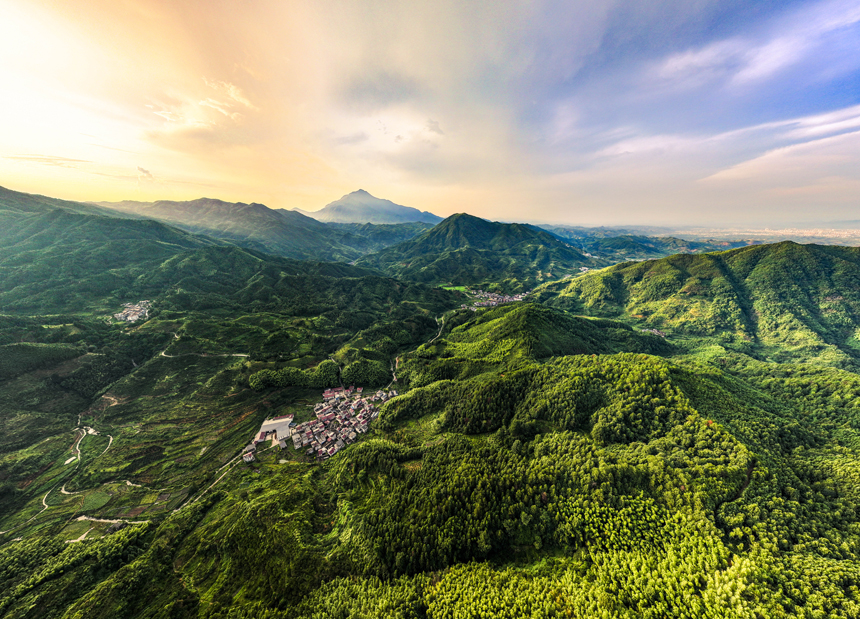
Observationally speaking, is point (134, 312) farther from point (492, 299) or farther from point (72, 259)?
point (492, 299)

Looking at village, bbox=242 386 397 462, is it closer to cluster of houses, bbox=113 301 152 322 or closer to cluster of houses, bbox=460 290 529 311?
cluster of houses, bbox=113 301 152 322

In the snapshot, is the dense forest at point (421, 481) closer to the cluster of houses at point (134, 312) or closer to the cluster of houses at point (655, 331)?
the cluster of houses at point (134, 312)

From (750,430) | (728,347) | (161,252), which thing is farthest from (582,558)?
(161,252)

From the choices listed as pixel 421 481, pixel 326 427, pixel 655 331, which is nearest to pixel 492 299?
pixel 655 331

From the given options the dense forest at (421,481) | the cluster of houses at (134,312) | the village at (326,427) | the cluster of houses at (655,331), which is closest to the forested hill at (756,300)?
the cluster of houses at (655,331)

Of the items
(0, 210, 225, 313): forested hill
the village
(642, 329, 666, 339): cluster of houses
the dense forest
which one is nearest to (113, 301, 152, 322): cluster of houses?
the dense forest
